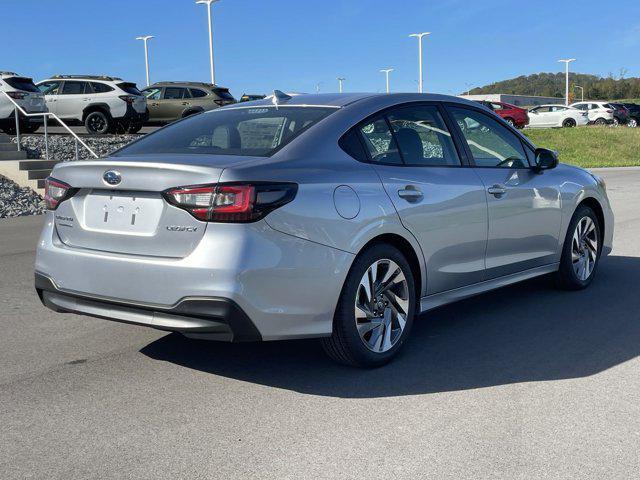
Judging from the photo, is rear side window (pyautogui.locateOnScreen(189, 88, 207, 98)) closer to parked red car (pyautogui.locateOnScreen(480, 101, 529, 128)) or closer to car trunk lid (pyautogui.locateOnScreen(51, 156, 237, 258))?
parked red car (pyautogui.locateOnScreen(480, 101, 529, 128))

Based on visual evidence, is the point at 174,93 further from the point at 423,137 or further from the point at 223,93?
the point at 423,137

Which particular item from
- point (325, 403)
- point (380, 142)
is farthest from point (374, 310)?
point (380, 142)

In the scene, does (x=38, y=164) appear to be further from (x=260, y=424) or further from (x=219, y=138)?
(x=260, y=424)

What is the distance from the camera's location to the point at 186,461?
3.45m

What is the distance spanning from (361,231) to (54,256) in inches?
68.0

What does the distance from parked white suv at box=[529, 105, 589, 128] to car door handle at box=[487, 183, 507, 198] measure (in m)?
43.8

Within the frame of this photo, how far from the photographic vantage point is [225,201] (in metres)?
3.99

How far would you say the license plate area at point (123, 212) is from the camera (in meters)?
4.15

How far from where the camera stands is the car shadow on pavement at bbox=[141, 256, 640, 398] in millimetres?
4543

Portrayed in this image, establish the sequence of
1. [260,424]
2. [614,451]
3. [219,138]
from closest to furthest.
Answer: [614,451] → [260,424] → [219,138]

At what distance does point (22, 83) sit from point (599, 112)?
38.3 m

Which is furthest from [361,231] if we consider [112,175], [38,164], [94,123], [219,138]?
[94,123]

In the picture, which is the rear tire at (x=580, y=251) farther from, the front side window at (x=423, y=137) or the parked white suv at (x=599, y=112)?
the parked white suv at (x=599, y=112)

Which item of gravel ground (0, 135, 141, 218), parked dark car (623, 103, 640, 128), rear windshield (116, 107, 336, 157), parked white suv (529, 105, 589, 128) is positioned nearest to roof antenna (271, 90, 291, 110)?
rear windshield (116, 107, 336, 157)
